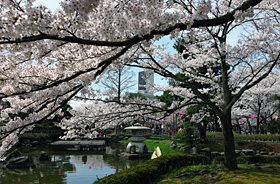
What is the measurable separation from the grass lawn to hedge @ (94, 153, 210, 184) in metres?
0.29

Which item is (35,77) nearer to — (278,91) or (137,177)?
(137,177)

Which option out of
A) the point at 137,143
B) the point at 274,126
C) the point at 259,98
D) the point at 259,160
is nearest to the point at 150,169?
the point at 259,160

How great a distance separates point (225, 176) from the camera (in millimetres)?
5922

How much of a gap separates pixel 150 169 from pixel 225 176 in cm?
222

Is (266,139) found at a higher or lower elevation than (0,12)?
lower

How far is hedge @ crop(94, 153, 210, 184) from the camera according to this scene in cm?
484

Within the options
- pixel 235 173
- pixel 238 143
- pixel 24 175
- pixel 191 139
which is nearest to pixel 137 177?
pixel 235 173

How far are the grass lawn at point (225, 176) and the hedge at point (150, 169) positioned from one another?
11.4 inches

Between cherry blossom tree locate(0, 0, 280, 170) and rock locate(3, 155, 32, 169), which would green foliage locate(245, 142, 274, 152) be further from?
rock locate(3, 155, 32, 169)

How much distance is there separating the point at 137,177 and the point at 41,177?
5.97m

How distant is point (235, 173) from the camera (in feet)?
20.4

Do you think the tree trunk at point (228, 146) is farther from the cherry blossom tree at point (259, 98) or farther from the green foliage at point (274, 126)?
the green foliage at point (274, 126)

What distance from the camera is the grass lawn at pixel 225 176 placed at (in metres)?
5.45

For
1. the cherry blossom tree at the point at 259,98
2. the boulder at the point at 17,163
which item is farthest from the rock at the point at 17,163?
the cherry blossom tree at the point at 259,98
